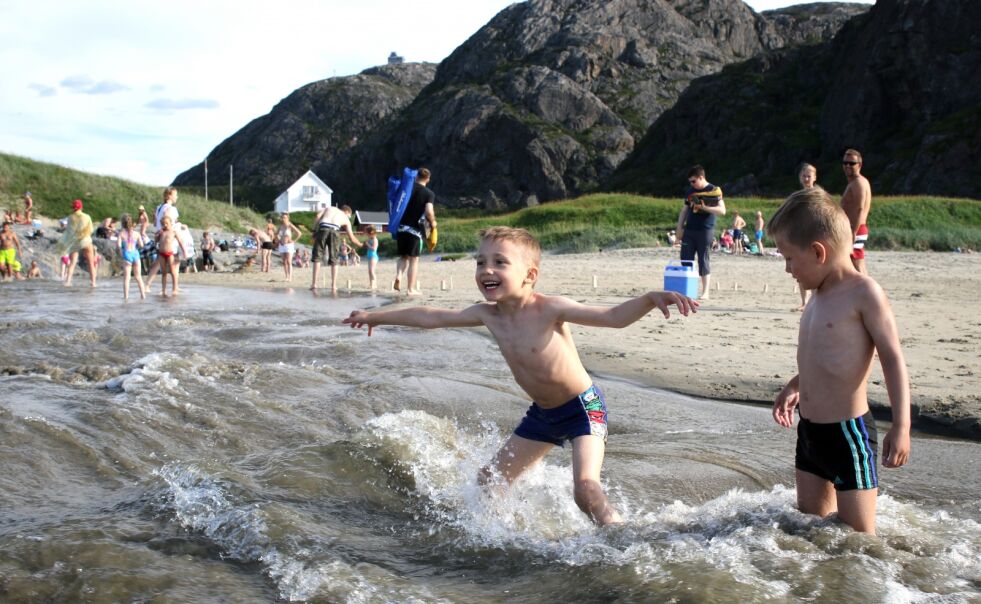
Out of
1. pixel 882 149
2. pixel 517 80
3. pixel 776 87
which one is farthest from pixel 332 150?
pixel 882 149

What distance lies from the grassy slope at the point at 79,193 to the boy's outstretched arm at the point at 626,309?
32.0m

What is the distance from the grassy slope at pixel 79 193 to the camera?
3244 centimetres

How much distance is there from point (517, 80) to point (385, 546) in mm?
109897

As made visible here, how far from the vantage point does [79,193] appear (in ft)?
111

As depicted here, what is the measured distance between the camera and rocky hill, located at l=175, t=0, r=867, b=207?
102 m

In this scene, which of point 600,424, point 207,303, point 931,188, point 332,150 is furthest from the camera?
point 332,150

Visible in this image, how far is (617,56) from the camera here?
379 feet

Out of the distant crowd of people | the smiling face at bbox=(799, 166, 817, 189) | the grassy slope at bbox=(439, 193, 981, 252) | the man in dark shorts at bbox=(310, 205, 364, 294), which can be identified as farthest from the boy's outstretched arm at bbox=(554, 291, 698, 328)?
the grassy slope at bbox=(439, 193, 981, 252)

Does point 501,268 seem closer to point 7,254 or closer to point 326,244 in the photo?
point 326,244

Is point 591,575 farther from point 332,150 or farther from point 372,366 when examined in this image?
point 332,150

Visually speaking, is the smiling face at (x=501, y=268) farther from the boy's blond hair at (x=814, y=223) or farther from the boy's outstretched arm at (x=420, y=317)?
the boy's blond hair at (x=814, y=223)

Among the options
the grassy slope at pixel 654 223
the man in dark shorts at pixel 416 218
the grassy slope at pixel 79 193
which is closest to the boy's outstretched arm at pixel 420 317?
the man in dark shorts at pixel 416 218

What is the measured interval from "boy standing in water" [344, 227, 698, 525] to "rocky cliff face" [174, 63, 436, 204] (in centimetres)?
14632

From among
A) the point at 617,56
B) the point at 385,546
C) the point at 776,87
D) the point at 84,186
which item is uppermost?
the point at 617,56
